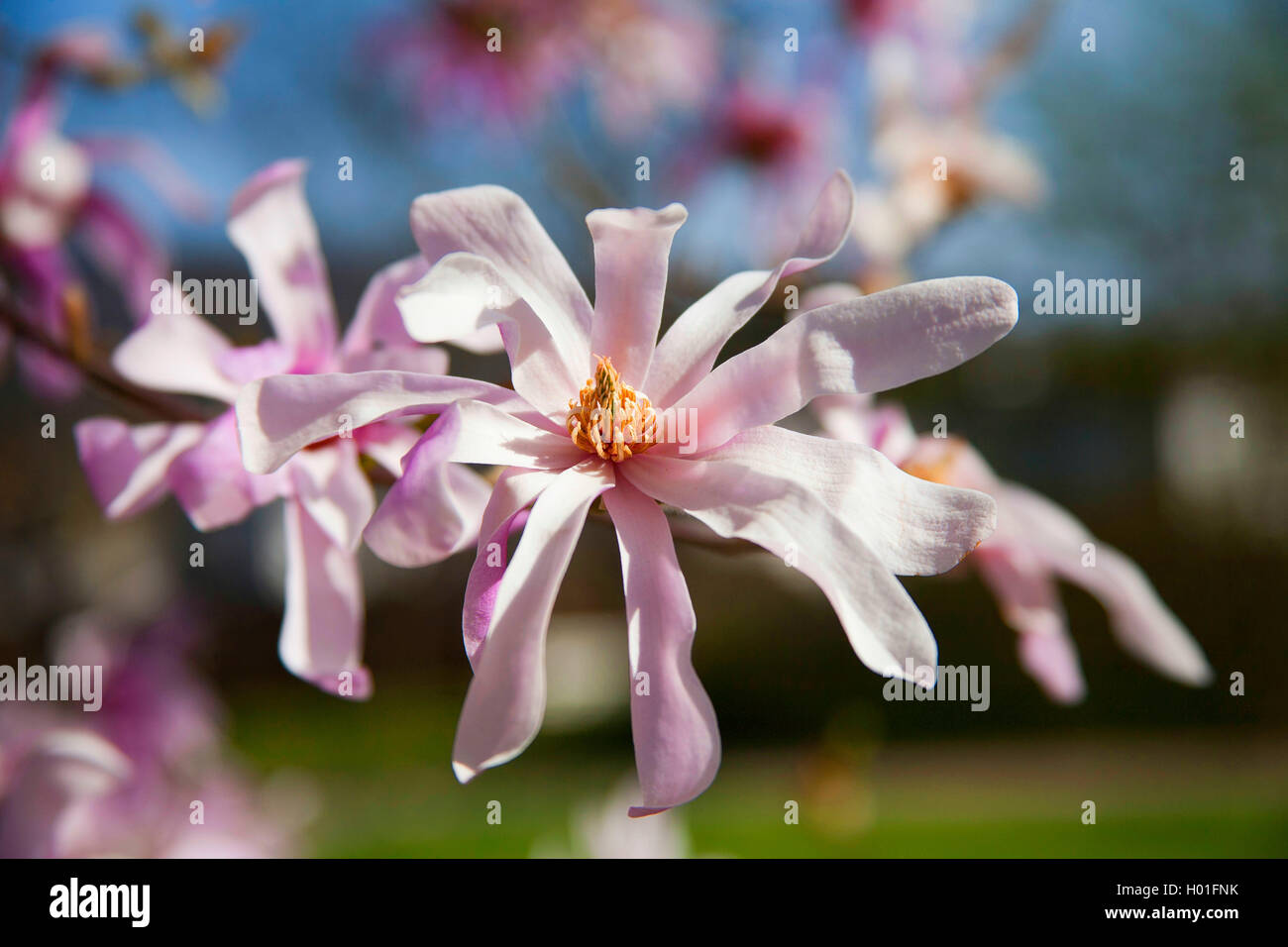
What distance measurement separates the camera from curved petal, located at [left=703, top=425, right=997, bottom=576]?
42 cm

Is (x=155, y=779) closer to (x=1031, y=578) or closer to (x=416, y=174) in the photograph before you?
(x=1031, y=578)

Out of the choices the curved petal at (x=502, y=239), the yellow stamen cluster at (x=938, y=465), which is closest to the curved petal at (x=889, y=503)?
the curved petal at (x=502, y=239)

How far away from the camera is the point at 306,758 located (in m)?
5.19

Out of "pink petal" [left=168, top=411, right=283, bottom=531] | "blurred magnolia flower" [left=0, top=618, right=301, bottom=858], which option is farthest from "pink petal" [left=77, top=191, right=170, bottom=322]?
"pink petal" [left=168, top=411, right=283, bottom=531]

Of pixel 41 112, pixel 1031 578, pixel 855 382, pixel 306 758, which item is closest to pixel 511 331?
pixel 855 382

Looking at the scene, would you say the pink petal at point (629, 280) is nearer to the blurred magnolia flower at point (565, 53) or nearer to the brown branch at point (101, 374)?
the brown branch at point (101, 374)

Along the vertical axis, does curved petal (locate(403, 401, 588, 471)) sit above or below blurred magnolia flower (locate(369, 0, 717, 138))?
below

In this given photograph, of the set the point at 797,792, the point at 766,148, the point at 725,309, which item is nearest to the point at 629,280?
the point at 725,309

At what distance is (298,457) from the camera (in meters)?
0.55

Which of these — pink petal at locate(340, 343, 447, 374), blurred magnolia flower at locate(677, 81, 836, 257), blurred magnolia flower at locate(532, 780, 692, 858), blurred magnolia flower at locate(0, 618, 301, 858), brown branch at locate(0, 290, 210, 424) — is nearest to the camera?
pink petal at locate(340, 343, 447, 374)

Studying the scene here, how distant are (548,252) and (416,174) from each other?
10.4 feet

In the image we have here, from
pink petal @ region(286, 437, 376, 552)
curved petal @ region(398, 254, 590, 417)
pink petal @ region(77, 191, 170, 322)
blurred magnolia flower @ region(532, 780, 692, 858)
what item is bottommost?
blurred magnolia flower @ region(532, 780, 692, 858)

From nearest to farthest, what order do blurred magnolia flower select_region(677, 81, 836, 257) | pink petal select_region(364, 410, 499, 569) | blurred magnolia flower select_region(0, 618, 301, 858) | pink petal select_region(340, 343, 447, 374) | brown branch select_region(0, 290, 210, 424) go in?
pink petal select_region(364, 410, 499, 569) → pink petal select_region(340, 343, 447, 374) → brown branch select_region(0, 290, 210, 424) → blurred magnolia flower select_region(0, 618, 301, 858) → blurred magnolia flower select_region(677, 81, 836, 257)

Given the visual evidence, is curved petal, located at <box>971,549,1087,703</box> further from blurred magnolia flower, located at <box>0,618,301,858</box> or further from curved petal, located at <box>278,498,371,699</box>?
blurred magnolia flower, located at <box>0,618,301,858</box>
